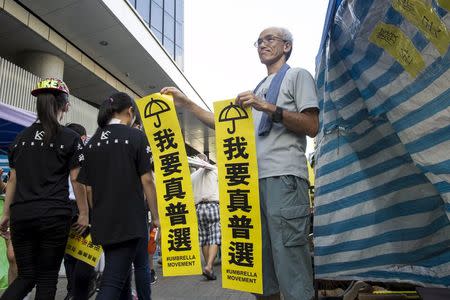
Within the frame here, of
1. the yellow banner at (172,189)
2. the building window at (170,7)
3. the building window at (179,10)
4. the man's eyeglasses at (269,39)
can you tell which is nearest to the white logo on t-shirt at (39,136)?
the yellow banner at (172,189)

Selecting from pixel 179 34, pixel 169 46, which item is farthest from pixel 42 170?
pixel 179 34

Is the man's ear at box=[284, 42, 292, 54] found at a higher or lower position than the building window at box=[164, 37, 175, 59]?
lower

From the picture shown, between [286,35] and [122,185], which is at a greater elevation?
[286,35]

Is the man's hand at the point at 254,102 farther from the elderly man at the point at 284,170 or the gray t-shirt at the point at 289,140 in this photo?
the gray t-shirt at the point at 289,140

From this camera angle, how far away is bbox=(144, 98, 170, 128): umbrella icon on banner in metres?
2.38

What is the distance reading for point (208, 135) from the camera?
20750 millimetres

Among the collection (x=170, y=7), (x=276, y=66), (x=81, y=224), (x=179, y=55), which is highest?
(x=170, y=7)

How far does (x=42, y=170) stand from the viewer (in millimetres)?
2438

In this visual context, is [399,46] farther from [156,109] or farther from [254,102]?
[156,109]

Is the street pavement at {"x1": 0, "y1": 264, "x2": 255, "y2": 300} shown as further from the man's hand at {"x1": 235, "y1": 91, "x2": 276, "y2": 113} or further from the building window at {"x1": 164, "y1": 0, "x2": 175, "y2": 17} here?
the building window at {"x1": 164, "y1": 0, "x2": 175, "y2": 17}

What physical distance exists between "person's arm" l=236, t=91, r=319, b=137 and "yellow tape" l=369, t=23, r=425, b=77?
461 mm

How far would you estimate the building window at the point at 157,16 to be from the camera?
18983 mm

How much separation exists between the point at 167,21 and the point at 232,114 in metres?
20.5

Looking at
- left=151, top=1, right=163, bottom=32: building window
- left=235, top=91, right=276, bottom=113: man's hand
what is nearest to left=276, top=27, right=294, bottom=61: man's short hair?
left=235, top=91, right=276, bottom=113: man's hand
